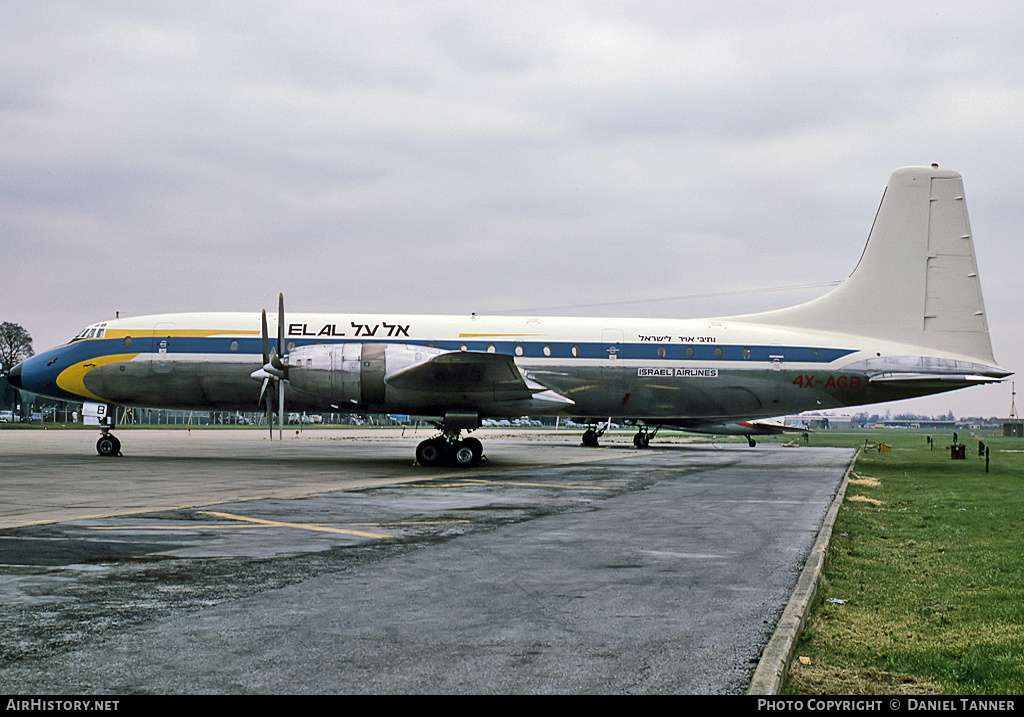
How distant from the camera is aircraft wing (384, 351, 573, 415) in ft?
75.3

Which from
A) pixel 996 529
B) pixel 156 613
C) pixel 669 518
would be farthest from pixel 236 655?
pixel 996 529

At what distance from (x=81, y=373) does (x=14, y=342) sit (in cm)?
10715

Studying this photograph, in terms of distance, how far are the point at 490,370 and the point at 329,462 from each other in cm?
779

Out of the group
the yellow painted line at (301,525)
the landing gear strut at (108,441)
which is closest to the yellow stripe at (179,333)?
the landing gear strut at (108,441)

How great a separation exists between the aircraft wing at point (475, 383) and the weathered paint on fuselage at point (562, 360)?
63.0 inches

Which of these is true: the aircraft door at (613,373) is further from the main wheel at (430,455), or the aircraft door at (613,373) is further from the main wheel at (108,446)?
the main wheel at (108,446)

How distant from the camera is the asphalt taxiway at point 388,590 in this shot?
479 centimetres

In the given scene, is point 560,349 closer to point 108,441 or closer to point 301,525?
point 301,525

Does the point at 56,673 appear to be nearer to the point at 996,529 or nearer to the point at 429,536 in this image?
the point at 429,536

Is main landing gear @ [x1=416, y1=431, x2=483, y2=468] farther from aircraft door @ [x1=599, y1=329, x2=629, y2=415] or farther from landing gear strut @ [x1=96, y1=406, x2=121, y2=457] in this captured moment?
landing gear strut @ [x1=96, y1=406, x2=121, y2=457]

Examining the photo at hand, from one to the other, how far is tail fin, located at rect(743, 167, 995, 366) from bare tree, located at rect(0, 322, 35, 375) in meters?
118

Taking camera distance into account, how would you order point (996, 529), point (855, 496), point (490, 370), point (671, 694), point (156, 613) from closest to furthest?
point (671, 694) < point (156, 613) < point (996, 529) < point (855, 496) < point (490, 370)

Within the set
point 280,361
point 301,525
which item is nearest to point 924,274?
point 280,361

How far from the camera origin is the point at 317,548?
9.47 m
